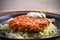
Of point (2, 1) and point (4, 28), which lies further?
point (2, 1)

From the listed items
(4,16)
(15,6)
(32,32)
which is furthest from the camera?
(15,6)

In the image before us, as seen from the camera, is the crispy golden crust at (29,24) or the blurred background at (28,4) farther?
the blurred background at (28,4)

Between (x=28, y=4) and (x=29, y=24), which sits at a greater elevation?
(x=28, y=4)

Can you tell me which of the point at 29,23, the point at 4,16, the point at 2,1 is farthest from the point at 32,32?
the point at 2,1

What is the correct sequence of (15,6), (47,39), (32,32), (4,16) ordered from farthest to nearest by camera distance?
(15,6) < (4,16) < (32,32) < (47,39)

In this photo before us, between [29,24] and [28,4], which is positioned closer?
[29,24]

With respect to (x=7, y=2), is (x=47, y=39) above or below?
below

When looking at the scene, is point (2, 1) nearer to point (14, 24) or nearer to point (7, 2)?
point (7, 2)

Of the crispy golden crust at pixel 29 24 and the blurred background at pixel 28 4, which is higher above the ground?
the blurred background at pixel 28 4
